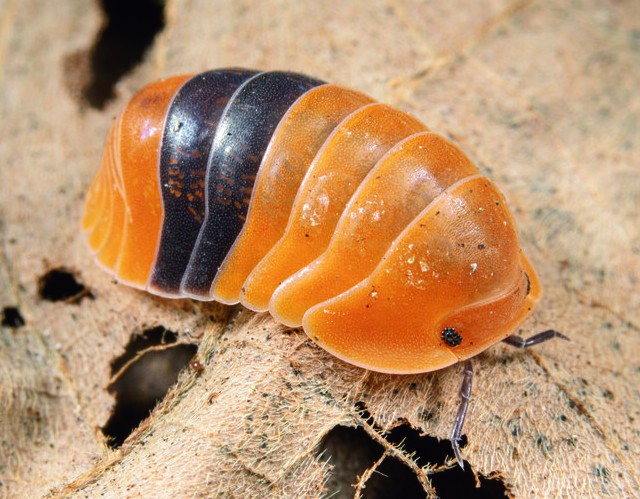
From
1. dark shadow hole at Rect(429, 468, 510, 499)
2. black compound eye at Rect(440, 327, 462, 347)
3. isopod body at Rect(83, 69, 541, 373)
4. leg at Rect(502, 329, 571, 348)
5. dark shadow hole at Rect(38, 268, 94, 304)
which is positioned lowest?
dark shadow hole at Rect(429, 468, 510, 499)

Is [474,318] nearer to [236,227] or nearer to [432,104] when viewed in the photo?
[236,227]

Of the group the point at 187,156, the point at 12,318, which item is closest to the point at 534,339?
the point at 187,156

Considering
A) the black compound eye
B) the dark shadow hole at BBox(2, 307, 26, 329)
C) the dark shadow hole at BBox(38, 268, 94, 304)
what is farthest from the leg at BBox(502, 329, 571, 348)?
the dark shadow hole at BBox(2, 307, 26, 329)

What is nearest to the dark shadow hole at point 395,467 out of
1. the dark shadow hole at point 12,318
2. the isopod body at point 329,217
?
the isopod body at point 329,217

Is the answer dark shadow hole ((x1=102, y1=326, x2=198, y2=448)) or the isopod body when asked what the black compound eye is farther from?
dark shadow hole ((x1=102, y1=326, x2=198, y2=448))

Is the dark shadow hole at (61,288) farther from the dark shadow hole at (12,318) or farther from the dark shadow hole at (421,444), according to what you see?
the dark shadow hole at (421,444)

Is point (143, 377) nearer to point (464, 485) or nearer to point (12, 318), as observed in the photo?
point (12, 318)
